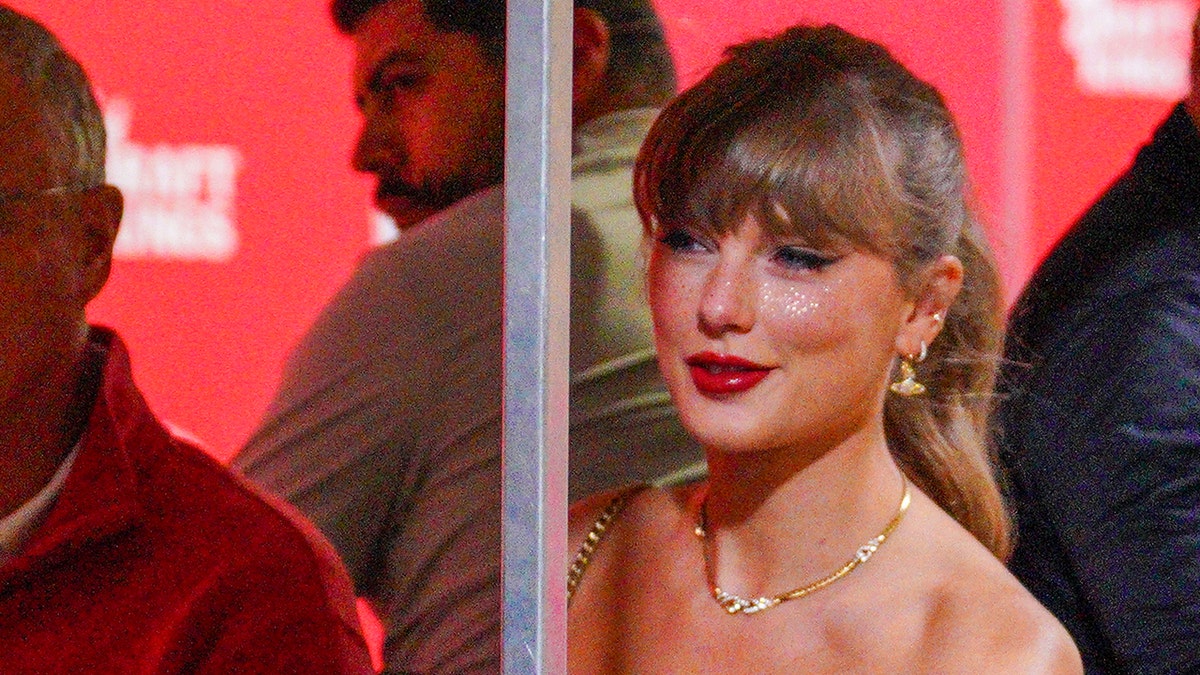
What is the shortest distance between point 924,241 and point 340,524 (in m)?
0.44

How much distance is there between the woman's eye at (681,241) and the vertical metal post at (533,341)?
0.68 ft

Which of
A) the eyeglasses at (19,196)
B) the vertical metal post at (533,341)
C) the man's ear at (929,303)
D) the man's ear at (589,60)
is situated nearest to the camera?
the vertical metal post at (533,341)

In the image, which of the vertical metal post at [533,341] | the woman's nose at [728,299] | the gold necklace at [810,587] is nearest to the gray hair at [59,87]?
the vertical metal post at [533,341]

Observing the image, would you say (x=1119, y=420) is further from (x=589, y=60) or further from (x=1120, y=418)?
(x=589, y=60)

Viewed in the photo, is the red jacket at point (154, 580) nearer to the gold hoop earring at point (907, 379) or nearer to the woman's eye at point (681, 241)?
the woman's eye at point (681, 241)

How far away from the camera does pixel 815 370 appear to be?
1030 mm

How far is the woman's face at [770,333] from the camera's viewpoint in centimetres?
102

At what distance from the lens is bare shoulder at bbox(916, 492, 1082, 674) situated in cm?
102

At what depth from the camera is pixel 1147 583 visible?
1.16 meters

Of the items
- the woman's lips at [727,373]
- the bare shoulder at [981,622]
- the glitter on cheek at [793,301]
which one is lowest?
the bare shoulder at [981,622]

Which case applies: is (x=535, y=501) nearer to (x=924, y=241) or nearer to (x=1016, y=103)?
(x=924, y=241)

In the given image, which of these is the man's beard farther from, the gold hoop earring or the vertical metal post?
the gold hoop earring

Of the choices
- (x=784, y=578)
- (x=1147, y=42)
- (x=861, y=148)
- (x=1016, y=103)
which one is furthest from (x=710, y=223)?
(x=1147, y=42)

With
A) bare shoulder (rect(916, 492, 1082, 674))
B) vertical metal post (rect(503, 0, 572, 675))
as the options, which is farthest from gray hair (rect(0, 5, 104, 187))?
bare shoulder (rect(916, 492, 1082, 674))
